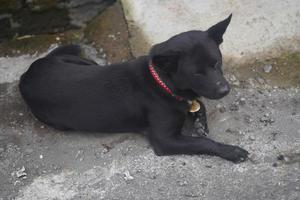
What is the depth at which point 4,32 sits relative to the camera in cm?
600

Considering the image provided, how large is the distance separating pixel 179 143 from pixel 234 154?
0.44 meters

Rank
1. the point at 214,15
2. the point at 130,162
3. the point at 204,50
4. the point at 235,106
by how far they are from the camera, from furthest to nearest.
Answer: the point at 214,15
the point at 235,106
the point at 130,162
the point at 204,50

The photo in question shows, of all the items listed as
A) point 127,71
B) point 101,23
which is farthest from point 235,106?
point 101,23

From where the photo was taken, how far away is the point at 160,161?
470 cm

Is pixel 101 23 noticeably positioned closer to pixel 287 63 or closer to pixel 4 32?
pixel 4 32

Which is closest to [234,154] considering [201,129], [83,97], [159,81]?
[201,129]

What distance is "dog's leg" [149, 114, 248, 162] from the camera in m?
4.59

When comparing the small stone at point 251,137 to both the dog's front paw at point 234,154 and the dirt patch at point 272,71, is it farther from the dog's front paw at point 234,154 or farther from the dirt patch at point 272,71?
the dirt patch at point 272,71

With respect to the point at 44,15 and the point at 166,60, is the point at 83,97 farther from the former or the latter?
the point at 44,15

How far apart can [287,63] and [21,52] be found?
2.58m

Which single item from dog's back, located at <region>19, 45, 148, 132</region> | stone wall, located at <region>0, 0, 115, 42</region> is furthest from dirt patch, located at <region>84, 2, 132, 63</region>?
dog's back, located at <region>19, 45, 148, 132</region>

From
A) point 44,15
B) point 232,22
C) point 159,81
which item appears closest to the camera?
point 159,81

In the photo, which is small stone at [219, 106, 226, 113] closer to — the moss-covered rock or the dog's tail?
the dog's tail

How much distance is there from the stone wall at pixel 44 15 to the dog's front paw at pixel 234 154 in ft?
7.19
